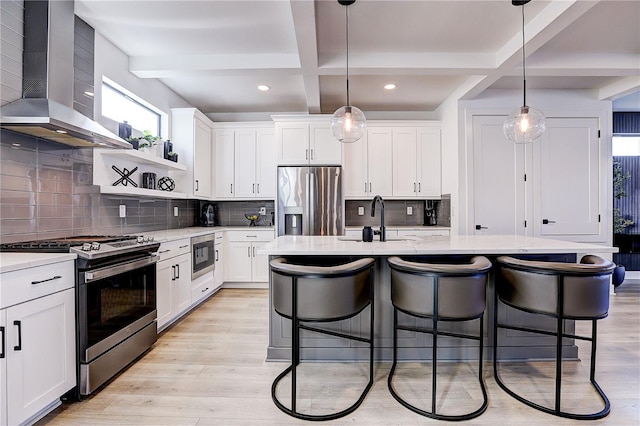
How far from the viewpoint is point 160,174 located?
13.4 feet

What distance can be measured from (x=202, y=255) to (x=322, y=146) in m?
2.21

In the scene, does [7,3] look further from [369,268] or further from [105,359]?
[369,268]

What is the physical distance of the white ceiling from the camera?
2586 millimetres

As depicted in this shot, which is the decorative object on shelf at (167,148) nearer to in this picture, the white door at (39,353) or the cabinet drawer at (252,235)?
the cabinet drawer at (252,235)

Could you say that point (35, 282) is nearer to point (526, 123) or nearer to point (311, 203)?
point (311, 203)

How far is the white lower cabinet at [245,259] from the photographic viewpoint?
15.9ft

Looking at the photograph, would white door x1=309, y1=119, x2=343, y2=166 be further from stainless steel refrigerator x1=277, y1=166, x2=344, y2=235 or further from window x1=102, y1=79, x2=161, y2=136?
window x1=102, y1=79, x2=161, y2=136

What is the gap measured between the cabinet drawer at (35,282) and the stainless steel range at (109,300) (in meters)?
0.07

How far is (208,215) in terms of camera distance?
205 inches

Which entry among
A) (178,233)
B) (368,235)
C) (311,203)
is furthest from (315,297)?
(311,203)

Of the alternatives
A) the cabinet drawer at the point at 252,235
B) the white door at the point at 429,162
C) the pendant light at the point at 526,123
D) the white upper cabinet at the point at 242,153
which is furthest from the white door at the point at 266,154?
the pendant light at the point at 526,123

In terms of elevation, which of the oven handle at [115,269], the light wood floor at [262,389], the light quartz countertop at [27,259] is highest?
the light quartz countertop at [27,259]

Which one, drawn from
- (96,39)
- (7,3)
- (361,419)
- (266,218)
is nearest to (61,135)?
(7,3)

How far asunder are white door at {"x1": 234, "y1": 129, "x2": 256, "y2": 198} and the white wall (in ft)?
3.51
